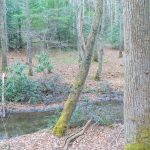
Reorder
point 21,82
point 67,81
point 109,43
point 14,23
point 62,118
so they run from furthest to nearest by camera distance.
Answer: point 109,43 < point 14,23 < point 67,81 < point 21,82 < point 62,118

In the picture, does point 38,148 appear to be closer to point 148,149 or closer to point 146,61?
point 148,149

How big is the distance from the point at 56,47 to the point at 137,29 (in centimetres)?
2964

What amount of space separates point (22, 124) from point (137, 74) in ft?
33.9

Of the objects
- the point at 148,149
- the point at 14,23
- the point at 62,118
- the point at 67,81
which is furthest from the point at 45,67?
the point at 148,149

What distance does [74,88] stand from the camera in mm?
10914

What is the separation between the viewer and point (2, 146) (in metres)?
10.4

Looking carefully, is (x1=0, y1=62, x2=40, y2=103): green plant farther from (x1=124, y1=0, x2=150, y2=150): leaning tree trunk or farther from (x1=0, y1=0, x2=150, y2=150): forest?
(x1=124, y1=0, x2=150, y2=150): leaning tree trunk

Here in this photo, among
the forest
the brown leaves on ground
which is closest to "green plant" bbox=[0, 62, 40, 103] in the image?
the forest

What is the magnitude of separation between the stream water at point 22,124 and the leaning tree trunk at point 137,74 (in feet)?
25.6

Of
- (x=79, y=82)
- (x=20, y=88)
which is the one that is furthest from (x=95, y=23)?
(x=20, y=88)

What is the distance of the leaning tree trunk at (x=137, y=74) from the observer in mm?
5559

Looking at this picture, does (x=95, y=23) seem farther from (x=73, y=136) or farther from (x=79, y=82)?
(x=73, y=136)

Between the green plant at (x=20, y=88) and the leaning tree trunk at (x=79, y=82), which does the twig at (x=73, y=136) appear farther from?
the green plant at (x=20, y=88)

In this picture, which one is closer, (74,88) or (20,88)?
(74,88)
